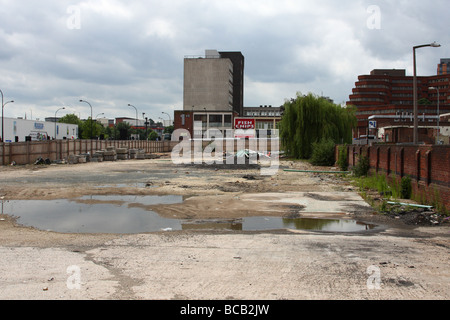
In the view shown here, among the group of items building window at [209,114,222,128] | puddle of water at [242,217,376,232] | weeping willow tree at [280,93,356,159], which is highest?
building window at [209,114,222,128]

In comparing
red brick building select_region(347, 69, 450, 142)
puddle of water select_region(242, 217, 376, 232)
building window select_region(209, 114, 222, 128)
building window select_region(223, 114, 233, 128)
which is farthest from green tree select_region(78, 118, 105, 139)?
puddle of water select_region(242, 217, 376, 232)

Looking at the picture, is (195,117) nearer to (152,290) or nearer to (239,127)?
(239,127)

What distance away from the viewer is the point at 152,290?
19.0 ft

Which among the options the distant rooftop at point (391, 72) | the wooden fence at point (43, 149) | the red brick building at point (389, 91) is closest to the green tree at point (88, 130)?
the wooden fence at point (43, 149)

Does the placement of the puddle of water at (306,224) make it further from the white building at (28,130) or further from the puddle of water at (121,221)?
the white building at (28,130)

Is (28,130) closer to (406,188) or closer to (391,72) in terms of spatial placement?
(406,188)

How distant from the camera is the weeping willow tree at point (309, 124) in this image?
1937 inches

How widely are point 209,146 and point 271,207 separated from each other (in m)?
60.2

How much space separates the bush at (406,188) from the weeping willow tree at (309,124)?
32.0 meters

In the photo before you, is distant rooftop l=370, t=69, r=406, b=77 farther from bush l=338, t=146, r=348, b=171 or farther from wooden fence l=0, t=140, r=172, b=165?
bush l=338, t=146, r=348, b=171

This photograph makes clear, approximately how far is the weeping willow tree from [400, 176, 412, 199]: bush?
1261 inches

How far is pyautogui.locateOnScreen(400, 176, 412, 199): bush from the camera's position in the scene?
643 inches

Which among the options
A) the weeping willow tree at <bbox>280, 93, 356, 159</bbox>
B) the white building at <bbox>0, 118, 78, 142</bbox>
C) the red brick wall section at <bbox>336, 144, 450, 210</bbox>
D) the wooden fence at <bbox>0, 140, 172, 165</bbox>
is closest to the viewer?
the red brick wall section at <bbox>336, 144, 450, 210</bbox>
